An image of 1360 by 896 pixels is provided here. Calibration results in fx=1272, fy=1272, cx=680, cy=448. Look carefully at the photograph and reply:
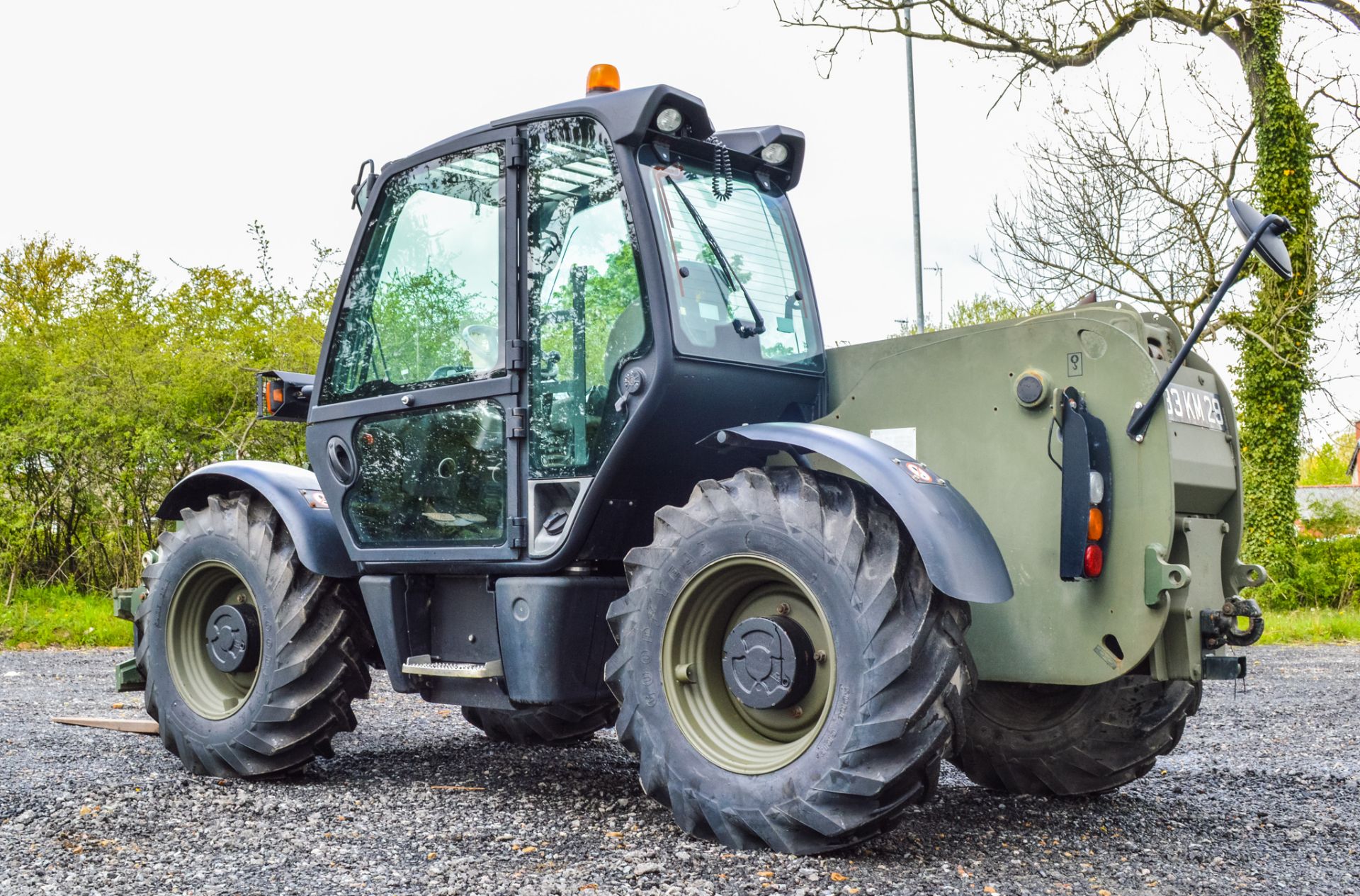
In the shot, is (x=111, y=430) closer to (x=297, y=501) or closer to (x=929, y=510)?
(x=297, y=501)

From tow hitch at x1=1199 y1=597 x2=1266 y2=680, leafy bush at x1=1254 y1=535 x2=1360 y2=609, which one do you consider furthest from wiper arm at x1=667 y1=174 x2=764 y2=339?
leafy bush at x1=1254 y1=535 x2=1360 y2=609

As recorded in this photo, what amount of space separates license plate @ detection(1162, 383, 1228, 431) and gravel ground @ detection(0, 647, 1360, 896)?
1300 millimetres

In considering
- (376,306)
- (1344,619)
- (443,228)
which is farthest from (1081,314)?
(1344,619)

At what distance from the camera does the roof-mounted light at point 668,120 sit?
4.34 metres

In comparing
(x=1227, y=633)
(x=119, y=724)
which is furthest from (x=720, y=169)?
(x=119, y=724)

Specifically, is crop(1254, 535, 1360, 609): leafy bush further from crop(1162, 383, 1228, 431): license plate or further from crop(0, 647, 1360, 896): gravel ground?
crop(1162, 383, 1228, 431): license plate

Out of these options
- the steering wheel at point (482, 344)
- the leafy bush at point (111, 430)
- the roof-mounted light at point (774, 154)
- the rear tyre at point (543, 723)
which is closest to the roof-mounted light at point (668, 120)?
the roof-mounted light at point (774, 154)

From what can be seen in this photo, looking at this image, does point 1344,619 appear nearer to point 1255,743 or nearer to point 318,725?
point 1255,743

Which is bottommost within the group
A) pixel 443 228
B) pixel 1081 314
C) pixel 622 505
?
pixel 622 505

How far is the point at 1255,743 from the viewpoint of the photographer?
20.4 ft

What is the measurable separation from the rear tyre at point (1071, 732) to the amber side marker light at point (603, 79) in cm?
248

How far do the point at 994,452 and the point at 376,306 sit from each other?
2508mm

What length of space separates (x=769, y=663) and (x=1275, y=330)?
14498 millimetres

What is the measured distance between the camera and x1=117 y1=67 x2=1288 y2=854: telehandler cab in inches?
140
